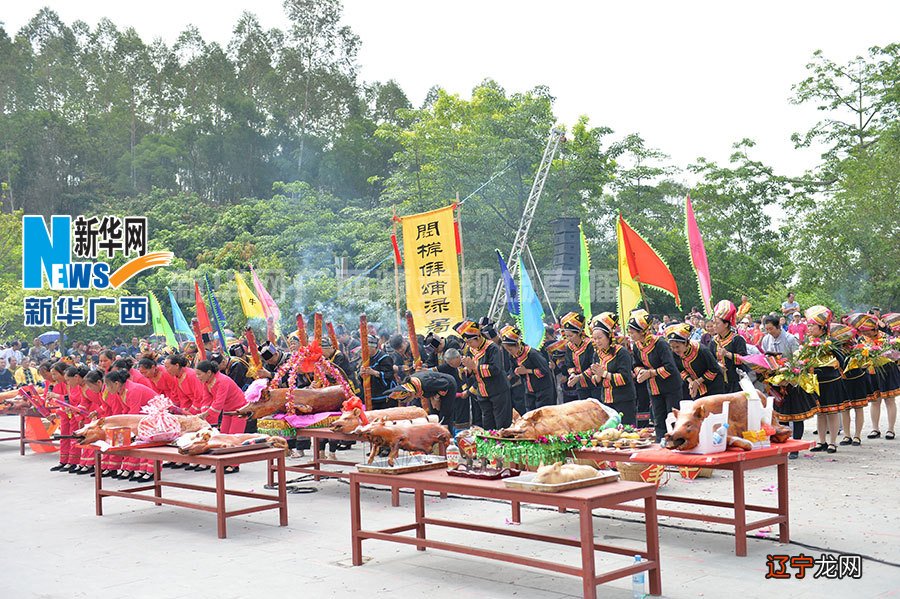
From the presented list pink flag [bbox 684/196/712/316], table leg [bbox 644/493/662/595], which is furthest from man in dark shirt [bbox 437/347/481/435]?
table leg [bbox 644/493/662/595]

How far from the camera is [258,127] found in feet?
155

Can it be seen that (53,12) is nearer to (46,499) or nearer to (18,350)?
(18,350)

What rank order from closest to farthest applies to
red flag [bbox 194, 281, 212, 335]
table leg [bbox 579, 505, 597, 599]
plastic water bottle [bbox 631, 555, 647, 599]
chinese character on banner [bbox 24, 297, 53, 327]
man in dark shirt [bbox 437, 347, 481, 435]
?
table leg [bbox 579, 505, 597, 599] < plastic water bottle [bbox 631, 555, 647, 599] < man in dark shirt [bbox 437, 347, 481, 435] < red flag [bbox 194, 281, 212, 335] < chinese character on banner [bbox 24, 297, 53, 327]

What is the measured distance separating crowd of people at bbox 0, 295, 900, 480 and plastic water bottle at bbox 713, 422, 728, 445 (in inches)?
105

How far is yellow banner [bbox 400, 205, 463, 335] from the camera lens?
39.3 feet

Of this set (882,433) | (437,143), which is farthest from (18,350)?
(882,433)

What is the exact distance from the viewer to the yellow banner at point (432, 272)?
11992mm

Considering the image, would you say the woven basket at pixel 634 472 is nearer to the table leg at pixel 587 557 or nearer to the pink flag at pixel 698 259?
the table leg at pixel 587 557

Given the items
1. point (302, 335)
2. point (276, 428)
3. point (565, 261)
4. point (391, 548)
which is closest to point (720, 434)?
point (391, 548)

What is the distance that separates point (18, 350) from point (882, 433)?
20.9 meters

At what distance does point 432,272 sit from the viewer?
40.3ft

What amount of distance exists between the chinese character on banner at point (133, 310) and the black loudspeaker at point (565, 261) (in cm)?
1159

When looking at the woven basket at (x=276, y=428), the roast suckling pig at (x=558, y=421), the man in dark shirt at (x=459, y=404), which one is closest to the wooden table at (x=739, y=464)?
the roast suckling pig at (x=558, y=421)

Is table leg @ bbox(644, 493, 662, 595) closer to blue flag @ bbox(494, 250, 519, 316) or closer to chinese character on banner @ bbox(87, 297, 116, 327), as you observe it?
blue flag @ bbox(494, 250, 519, 316)
